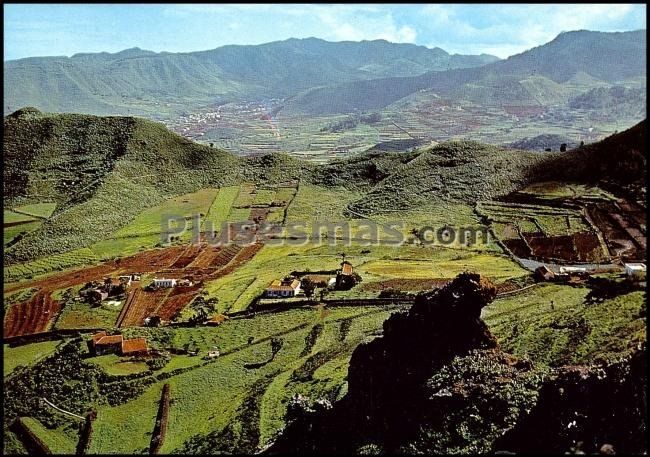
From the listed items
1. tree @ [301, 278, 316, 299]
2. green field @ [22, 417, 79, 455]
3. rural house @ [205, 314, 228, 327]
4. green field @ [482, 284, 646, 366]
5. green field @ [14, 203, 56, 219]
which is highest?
green field @ [14, 203, 56, 219]

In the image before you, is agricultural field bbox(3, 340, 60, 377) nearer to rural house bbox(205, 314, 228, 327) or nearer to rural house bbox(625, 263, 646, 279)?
rural house bbox(205, 314, 228, 327)

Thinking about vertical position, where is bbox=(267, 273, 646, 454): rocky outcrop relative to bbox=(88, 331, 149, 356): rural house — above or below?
above

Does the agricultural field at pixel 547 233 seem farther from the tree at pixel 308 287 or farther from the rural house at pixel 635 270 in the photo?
the tree at pixel 308 287

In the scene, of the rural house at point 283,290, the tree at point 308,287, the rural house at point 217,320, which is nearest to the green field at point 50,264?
the rural house at point 283,290

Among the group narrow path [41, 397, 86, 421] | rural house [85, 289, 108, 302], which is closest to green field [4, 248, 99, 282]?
rural house [85, 289, 108, 302]

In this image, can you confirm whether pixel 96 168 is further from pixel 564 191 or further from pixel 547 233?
pixel 547 233

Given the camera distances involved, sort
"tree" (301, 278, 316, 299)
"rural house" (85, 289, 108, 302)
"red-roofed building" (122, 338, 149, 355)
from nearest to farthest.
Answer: "red-roofed building" (122, 338, 149, 355)
"tree" (301, 278, 316, 299)
"rural house" (85, 289, 108, 302)

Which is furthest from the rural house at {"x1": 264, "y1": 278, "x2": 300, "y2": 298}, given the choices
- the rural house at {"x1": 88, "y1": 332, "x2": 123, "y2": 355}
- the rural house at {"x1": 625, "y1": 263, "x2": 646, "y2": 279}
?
the rural house at {"x1": 625, "y1": 263, "x2": 646, "y2": 279}

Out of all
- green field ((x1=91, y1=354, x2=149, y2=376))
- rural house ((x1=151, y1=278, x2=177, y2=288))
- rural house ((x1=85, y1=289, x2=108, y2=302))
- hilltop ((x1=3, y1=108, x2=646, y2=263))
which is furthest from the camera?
hilltop ((x1=3, y1=108, x2=646, y2=263))

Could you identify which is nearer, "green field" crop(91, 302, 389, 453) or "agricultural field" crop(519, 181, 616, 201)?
"green field" crop(91, 302, 389, 453)

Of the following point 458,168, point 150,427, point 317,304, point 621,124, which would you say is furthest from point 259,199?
point 621,124
